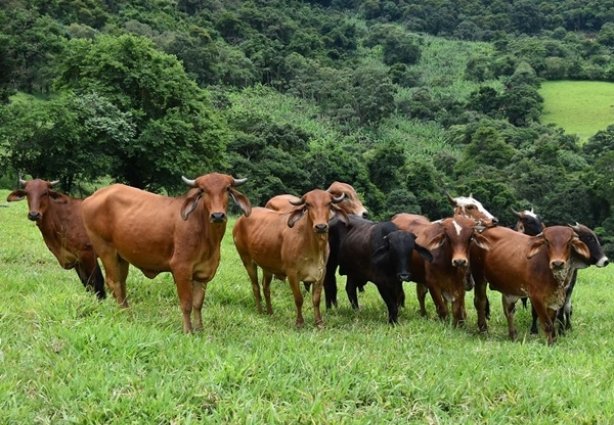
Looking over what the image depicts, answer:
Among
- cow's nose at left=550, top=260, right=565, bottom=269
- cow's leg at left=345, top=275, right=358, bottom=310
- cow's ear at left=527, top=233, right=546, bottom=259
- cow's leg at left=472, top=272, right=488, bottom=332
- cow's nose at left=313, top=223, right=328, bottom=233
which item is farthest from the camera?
cow's leg at left=345, top=275, right=358, bottom=310

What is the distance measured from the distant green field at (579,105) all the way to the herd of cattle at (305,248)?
6441 centimetres

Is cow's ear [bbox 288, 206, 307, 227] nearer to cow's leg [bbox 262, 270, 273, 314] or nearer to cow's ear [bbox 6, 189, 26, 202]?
cow's leg [bbox 262, 270, 273, 314]

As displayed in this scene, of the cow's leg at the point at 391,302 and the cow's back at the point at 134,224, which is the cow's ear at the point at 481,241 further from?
the cow's back at the point at 134,224

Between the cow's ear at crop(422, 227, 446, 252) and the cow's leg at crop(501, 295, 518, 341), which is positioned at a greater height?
the cow's ear at crop(422, 227, 446, 252)

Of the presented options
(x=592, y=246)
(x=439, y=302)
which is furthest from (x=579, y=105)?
(x=439, y=302)

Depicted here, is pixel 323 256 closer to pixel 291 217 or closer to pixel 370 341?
pixel 291 217

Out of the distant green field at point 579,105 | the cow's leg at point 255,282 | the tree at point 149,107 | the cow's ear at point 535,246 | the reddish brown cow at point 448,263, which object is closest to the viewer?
the cow's ear at point 535,246

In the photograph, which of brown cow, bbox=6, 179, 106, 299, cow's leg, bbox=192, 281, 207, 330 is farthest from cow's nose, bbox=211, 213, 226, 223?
brown cow, bbox=6, 179, 106, 299

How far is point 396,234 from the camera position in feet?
28.2

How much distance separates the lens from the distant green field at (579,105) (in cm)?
7394

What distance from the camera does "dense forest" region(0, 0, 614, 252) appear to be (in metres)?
28.8

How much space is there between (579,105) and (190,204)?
83.1 meters

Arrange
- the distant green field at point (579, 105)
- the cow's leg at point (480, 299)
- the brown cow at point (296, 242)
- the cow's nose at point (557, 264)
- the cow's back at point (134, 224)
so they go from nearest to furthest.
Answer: the cow's back at point (134, 224)
the cow's nose at point (557, 264)
the brown cow at point (296, 242)
the cow's leg at point (480, 299)
the distant green field at point (579, 105)

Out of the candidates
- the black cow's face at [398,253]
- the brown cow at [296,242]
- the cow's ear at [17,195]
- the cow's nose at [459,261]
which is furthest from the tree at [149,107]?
the cow's nose at [459,261]
